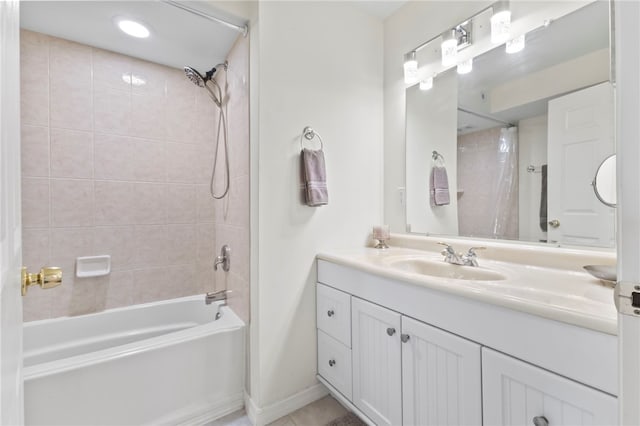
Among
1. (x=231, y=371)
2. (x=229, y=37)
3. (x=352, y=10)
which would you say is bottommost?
(x=231, y=371)

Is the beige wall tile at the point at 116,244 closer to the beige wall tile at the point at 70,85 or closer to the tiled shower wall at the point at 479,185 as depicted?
the beige wall tile at the point at 70,85

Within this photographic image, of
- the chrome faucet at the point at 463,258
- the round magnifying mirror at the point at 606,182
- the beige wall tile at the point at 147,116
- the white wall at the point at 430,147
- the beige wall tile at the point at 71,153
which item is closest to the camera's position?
the round magnifying mirror at the point at 606,182

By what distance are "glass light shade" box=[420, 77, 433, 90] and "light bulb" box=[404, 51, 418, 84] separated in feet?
0.16

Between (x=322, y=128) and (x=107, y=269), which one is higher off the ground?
(x=322, y=128)

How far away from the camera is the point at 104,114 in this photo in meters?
1.92

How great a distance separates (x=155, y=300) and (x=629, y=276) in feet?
8.21

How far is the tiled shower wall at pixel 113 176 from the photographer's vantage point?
68.0 inches

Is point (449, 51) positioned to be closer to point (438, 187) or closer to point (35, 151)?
point (438, 187)

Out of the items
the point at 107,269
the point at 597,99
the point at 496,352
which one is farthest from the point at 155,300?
the point at 597,99

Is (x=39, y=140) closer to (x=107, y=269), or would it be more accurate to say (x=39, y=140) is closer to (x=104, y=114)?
(x=104, y=114)

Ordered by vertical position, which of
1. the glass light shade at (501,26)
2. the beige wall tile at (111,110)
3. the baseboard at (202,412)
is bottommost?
the baseboard at (202,412)

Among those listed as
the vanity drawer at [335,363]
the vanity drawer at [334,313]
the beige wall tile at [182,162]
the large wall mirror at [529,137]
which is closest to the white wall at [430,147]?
the large wall mirror at [529,137]

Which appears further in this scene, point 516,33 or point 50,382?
point 516,33

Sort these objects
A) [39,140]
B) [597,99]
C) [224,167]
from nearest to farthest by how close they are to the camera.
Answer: [597,99] < [39,140] < [224,167]
